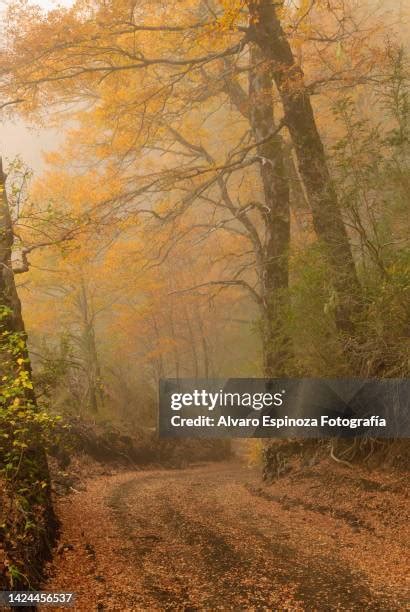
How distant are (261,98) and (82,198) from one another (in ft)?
24.4

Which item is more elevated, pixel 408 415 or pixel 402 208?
pixel 402 208

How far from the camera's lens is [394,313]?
6.93 meters

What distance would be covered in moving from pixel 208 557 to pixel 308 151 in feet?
22.2

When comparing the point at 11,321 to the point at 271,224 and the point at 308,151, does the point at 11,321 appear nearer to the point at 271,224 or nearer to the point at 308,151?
the point at 308,151

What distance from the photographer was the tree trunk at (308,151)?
813 centimetres

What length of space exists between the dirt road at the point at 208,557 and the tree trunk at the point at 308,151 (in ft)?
10.4

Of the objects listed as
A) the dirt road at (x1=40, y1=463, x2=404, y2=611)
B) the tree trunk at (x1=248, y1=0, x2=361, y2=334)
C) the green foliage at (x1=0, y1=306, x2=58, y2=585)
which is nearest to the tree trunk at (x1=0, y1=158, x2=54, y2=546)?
A: the green foliage at (x1=0, y1=306, x2=58, y2=585)

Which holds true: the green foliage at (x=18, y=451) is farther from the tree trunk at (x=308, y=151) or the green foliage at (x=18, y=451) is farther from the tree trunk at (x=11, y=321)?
the tree trunk at (x=308, y=151)

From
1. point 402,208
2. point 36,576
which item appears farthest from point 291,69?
point 36,576

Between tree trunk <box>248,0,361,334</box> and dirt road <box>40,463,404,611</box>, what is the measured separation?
316 cm

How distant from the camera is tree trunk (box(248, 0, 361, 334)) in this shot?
8.13 m

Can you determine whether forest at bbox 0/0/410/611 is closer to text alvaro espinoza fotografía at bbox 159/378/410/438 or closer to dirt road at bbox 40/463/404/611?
dirt road at bbox 40/463/404/611

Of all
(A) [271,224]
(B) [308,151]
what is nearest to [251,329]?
(A) [271,224]

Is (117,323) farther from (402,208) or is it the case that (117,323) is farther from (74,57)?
(402,208)
